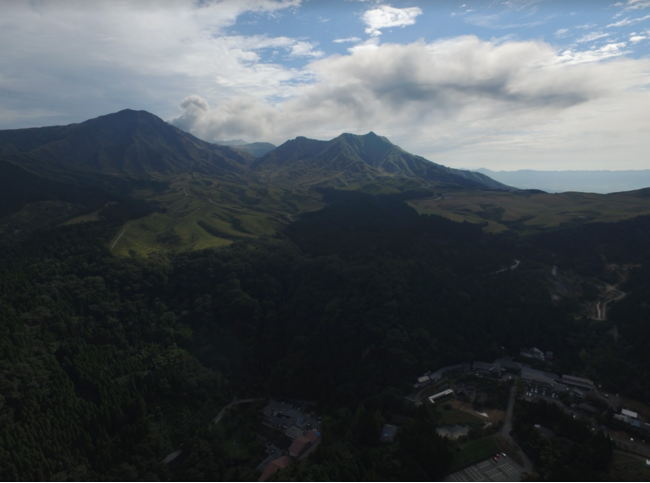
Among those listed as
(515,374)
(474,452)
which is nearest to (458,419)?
(474,452)

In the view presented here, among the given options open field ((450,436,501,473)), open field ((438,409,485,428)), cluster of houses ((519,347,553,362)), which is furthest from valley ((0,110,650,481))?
cluster of houses ((519,347,553,362))

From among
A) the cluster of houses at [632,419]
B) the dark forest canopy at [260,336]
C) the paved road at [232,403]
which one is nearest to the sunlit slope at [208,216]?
the dark forest canopy at [260,336]

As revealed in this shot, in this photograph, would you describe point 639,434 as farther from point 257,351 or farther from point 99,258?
point 99,258

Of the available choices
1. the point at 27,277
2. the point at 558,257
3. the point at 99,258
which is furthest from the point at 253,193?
the point at 558,257

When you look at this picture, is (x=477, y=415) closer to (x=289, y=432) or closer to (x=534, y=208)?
(x=289, y=432)

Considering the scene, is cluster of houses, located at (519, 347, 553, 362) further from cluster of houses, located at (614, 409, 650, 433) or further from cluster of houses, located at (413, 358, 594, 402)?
cluster of houses, located at (614, 409, 650, 433)

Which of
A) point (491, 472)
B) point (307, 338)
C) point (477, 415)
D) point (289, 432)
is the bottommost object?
point (289, 432)

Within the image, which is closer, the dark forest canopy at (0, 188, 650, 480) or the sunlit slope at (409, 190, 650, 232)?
the dark forest canopy at (0, 188, 650, 480)
